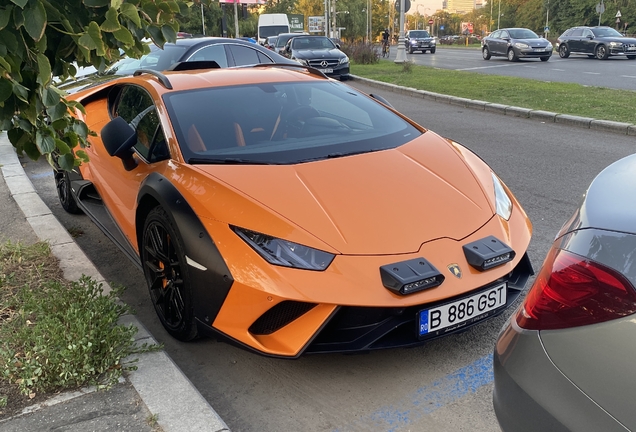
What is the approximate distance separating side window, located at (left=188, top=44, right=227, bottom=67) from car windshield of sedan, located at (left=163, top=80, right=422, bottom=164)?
5.06m

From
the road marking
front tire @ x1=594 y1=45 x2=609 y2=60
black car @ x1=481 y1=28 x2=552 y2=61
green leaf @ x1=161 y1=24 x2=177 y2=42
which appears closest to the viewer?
the road marking

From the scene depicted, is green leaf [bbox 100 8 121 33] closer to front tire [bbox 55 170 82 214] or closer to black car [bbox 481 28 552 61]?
front tire [bbox 55 170 82 214]

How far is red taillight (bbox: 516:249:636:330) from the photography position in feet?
5.03

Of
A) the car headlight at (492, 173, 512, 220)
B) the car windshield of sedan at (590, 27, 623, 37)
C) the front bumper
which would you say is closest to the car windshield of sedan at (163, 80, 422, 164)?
the car headlight at (492, 173, 512, 220)

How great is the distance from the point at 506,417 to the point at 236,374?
160 cm

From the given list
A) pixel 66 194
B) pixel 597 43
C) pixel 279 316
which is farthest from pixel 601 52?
pixel 279 316

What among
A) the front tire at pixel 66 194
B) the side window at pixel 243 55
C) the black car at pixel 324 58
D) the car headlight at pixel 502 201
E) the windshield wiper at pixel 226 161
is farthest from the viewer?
the black car at pixel 324 58

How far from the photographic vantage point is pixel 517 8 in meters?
93.4

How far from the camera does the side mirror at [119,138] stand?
3.75m

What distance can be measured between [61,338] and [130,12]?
1512 millimetres

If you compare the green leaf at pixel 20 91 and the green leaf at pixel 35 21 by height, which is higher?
the green leaf at pixel 35 21

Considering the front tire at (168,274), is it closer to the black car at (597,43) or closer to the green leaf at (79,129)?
the green leaf at (79,129)

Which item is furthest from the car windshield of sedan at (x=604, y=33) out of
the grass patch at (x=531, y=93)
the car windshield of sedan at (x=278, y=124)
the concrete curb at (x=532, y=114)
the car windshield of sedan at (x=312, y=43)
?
the car windshield of sedan at (x=278, y=124)

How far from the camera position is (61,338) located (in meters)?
2.84
